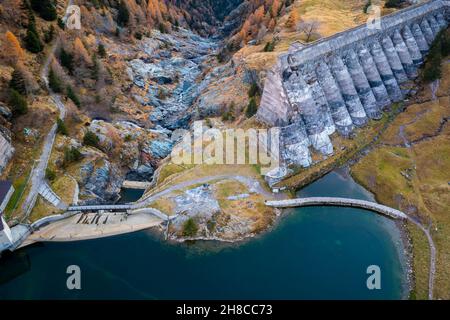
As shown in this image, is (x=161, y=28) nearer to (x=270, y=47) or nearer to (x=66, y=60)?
(x=66, y=60)

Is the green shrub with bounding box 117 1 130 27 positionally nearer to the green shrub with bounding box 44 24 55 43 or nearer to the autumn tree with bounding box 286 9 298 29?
the green shrub with bounding box 44 24 55 43

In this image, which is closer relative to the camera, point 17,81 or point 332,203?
point 332,203

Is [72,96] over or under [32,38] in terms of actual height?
under

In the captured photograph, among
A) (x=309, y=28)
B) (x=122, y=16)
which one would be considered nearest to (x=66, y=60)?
(x=122, y=16)

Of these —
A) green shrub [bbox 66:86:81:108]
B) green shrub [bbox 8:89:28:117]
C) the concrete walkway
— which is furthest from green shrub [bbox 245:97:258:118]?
green shrub [bbox 8:89:28:117]

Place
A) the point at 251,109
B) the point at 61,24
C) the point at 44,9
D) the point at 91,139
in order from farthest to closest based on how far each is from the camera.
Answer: the point at 61,24 < the point at 44,9 < the point at 251,109 < the point at 91,139

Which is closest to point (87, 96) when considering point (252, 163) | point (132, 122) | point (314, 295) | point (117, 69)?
point (132, 122)

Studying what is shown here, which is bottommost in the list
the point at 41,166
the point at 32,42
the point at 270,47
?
the point at 41,166

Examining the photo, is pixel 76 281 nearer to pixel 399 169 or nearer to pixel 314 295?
pixel 314 295
